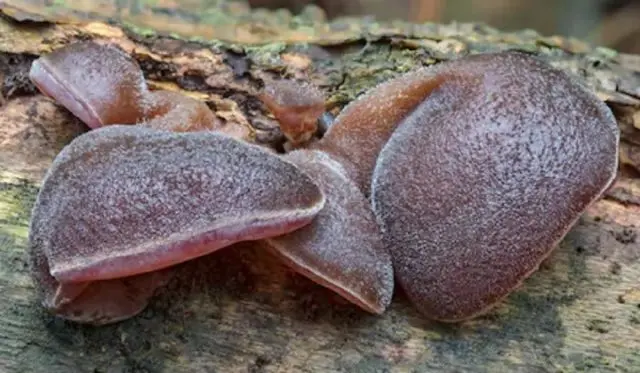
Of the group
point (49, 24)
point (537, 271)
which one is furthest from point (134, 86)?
point (537, 271)

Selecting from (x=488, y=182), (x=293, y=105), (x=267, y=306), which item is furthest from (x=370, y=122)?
(x=267, y=306)

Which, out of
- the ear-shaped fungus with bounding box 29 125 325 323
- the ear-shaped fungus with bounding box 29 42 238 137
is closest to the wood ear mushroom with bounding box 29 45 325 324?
the ear-shaped fungus with bounding box 29 125 325 323

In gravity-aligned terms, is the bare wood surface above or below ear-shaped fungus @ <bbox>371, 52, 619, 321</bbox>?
below

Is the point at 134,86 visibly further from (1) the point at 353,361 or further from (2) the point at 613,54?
(2) the point at 613,54

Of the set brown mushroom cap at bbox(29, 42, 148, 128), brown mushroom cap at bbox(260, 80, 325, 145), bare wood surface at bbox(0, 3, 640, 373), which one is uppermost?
brown mushroom cap at bbox(260, 80, 325, 145)

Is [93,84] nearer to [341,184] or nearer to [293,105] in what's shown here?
[293,105]

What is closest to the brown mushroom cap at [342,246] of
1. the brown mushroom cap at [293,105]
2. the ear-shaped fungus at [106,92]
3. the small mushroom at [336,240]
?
the small mushroom at [336,240]

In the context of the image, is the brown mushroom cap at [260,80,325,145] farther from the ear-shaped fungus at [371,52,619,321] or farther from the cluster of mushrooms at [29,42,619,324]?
the ear-shaped fungus at [371,52,619,321]
